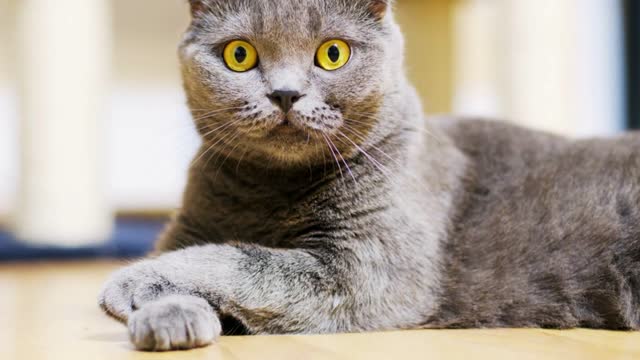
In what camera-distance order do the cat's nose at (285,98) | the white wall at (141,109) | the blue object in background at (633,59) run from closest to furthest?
the cat's nose at (285,98) → the blue object in background at (633,59) → the white wall at (141,109)

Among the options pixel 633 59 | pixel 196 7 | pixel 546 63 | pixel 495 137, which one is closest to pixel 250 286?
pixel 196 7

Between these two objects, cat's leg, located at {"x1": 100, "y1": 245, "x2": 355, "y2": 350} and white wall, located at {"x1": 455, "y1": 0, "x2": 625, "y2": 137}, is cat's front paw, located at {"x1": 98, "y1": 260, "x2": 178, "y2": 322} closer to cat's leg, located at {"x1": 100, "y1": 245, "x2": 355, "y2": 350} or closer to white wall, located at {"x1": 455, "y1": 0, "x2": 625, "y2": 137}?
cat's leg, located at {"x1": 100, "y1": 245, "x2": 355, "y2": 350}

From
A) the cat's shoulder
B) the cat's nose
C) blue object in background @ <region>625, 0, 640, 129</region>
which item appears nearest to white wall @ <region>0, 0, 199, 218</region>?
blue object in background @ <region>625, 0, 640, 129</region>

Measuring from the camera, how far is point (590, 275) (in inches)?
62.6

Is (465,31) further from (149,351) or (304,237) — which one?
(149,351)

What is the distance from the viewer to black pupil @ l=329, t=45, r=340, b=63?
1.51 metres

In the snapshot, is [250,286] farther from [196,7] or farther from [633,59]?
[633,59]

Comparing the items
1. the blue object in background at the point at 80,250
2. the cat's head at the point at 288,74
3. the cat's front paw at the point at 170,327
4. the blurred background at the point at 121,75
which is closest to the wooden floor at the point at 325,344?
the cat's front paw at the point at 170,327

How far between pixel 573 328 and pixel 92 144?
75.1 inches

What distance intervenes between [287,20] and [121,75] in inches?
133

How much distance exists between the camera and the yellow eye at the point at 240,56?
1.49m

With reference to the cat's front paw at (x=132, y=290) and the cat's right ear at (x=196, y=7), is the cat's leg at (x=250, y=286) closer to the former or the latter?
the cat's front paw at (x=132, y=290)

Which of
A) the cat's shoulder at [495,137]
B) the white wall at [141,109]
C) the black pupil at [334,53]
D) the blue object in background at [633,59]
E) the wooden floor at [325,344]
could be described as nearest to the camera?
the wooden floor at [325,344]

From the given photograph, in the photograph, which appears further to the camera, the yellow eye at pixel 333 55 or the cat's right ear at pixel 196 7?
the cat's right ear at pixel 196 7
